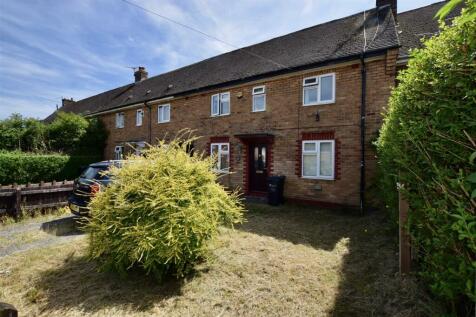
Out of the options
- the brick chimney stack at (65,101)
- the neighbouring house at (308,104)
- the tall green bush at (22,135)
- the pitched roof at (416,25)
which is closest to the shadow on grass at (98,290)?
the neighbouring house at (308,104)

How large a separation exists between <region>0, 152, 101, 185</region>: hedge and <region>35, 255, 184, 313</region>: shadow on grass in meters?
10.3

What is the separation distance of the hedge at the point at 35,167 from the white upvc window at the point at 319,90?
42.7 feet

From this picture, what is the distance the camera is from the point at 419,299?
118 inches

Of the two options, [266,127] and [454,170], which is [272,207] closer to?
[266,127]

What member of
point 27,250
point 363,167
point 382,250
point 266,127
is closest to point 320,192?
point 363,167

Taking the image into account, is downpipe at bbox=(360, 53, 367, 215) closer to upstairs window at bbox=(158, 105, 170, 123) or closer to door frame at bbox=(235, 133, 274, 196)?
door frame at bbox=(235, 133, 274, 196)

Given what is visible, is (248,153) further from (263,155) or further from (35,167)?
(35,167)

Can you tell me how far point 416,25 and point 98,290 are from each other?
13091 mm

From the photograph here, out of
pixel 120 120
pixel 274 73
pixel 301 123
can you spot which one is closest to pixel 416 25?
pixel 274 73

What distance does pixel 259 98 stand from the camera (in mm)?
11164

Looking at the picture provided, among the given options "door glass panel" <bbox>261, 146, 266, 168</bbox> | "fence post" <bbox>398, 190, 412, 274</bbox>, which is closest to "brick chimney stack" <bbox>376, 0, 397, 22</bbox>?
"door glass panel" <bbox>261, 146, 266, 168</bbox>

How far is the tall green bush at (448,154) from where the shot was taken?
74.5 inches

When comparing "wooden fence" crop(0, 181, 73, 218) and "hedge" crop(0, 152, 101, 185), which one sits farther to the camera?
"hedge" crop(0, 152, 101, 185)

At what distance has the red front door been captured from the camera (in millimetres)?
11219
